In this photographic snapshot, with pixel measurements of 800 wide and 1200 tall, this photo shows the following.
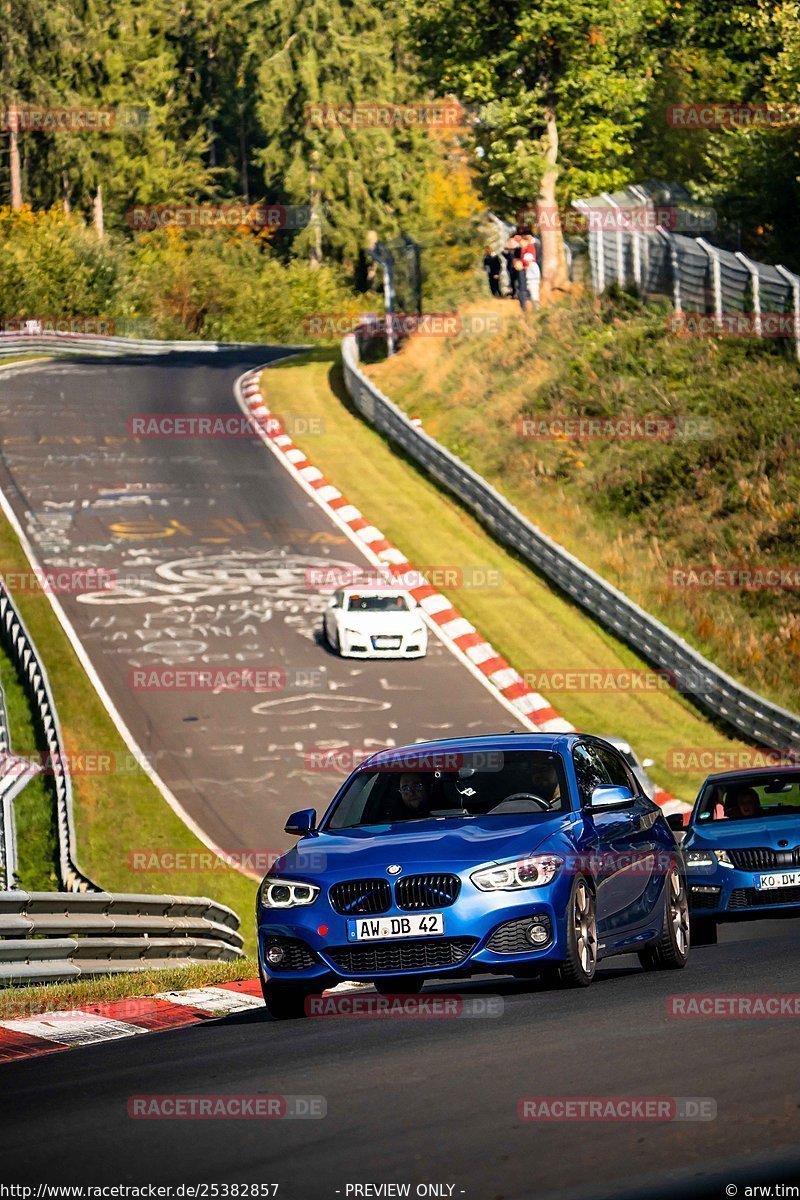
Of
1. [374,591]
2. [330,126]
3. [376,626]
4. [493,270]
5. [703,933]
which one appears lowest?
[376,626]

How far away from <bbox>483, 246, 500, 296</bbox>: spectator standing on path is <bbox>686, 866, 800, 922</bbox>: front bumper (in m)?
35.6

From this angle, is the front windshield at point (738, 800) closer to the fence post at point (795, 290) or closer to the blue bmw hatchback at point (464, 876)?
the blue bmw hatchback at point (464, 876)

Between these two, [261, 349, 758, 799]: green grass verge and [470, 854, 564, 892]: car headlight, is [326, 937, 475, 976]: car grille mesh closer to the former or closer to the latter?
[470, 854, 564, 892]: car headlight

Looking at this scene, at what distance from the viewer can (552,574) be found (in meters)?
33.5

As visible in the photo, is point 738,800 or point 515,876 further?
point 738,800

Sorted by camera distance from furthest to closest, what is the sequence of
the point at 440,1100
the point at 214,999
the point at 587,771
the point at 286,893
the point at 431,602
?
1. the point at 431,602
2. the point at 214,999
3. the point at 587,771
4. the point at 286,893
5. the point at 440,1100

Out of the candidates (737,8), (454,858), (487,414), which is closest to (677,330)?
(487,414)

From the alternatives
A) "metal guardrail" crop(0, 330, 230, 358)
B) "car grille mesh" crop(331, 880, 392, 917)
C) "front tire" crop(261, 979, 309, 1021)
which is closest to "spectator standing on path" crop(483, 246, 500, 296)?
"metal guardrail" crop(0, 330, 230, 358)

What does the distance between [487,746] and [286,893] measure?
163 cm

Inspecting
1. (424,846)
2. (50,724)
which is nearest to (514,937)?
(424,846)

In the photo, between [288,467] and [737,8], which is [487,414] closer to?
[288,467]

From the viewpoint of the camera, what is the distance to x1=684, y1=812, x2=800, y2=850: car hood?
587 inches

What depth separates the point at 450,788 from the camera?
1084cm

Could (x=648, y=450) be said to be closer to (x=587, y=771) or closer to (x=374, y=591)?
(x=374, y=591)
